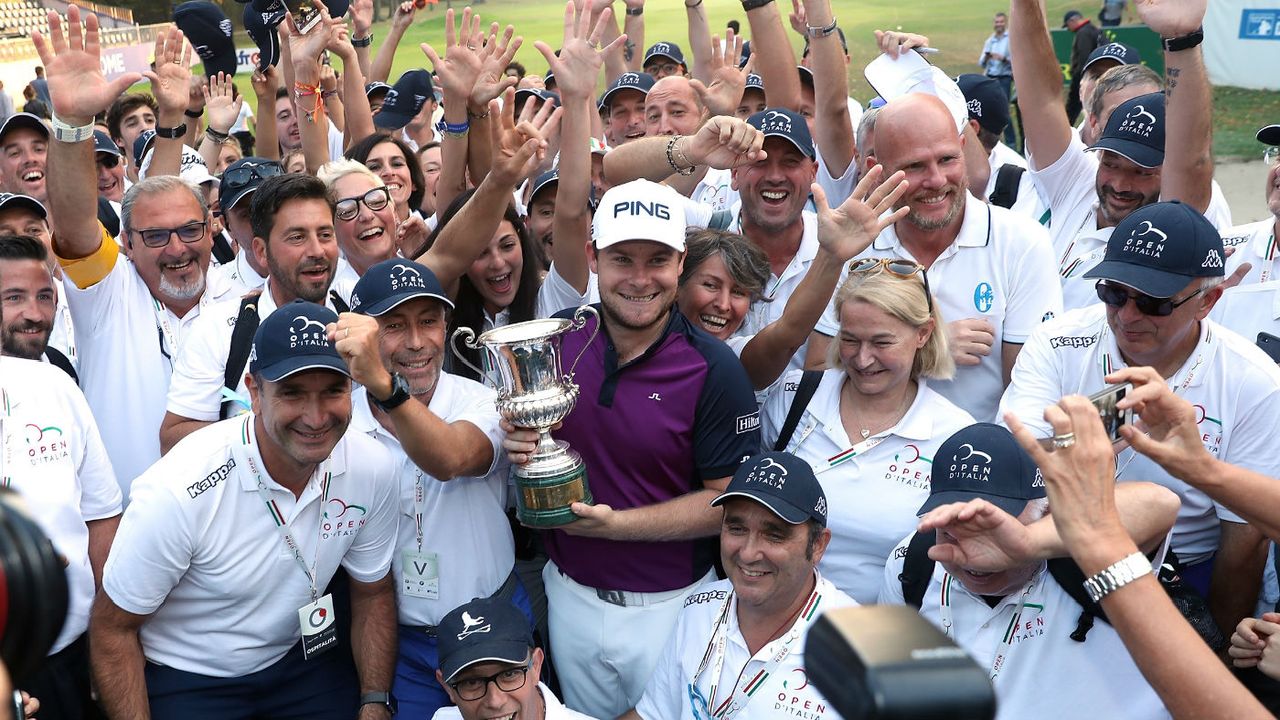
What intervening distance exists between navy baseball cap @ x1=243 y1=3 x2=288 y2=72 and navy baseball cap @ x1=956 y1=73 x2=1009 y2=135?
4455 millimetres

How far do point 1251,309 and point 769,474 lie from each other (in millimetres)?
2292

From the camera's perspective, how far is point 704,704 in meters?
3.74

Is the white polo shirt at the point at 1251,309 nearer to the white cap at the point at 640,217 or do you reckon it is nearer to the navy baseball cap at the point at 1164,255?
the navy baseball cap at the point at 1164,255

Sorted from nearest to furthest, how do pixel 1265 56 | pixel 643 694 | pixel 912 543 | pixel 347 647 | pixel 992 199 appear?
pixel 912 543
pixel 643 694
pixel 347 647
pixel 992 199
pixel 1265 56

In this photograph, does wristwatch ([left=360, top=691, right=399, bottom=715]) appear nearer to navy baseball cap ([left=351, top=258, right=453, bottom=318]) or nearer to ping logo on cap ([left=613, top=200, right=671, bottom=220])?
navy baseball cap ([left=351, top=258, right=453, bottom=318])

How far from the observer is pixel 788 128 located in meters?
5.05

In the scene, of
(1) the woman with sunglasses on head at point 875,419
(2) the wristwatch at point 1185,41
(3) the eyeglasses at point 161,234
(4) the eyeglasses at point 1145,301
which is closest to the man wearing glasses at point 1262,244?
(2) the wristwatch at point 1185,41

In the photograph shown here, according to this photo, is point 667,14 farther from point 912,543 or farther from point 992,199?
point 912,543

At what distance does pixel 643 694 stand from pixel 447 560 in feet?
2.92

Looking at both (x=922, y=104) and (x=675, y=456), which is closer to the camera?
(x=675, y=456)

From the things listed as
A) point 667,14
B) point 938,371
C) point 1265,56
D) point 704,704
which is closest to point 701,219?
point 938,371

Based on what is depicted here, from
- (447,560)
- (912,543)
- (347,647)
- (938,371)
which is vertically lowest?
(347,647)

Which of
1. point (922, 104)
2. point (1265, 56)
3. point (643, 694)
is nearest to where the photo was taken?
point (643, 694)

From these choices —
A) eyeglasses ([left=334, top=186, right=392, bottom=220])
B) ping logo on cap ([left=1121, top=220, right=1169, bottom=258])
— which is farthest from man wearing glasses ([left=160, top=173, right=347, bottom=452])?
ping logo on cap ([left=1121, top=220, right=1169, bottom=258])
